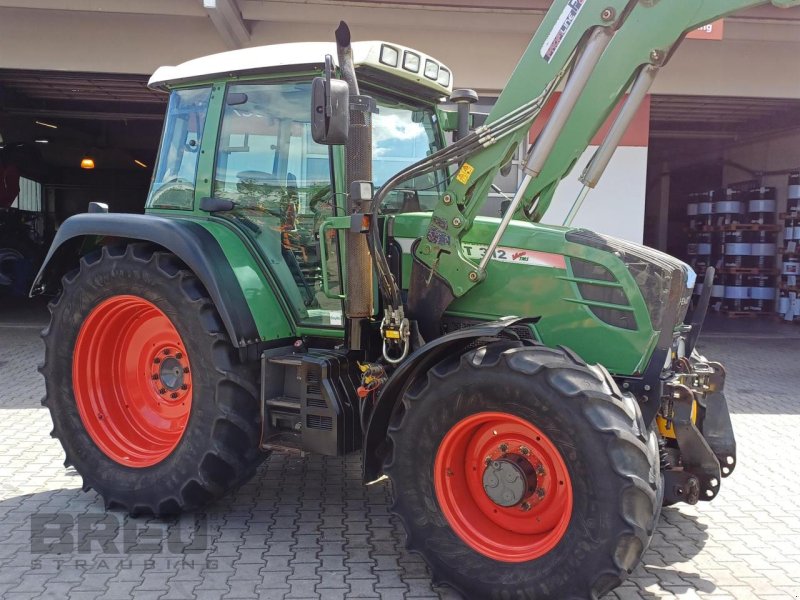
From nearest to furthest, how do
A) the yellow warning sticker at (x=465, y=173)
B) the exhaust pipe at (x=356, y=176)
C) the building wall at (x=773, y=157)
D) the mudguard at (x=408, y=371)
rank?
the mudguard at (x=408, y=371), the exhaust pipe at (x=356, y=176), the yellow warning sticker at (x=465, y=173), the building wall at (x=773, y=157)

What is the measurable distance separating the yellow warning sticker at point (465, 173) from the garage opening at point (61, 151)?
26.8 feet

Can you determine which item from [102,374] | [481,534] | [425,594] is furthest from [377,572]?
[102,374]

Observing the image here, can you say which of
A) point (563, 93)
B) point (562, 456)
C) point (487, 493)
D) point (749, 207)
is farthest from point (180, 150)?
point (749, 207)

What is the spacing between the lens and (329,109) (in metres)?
3.03

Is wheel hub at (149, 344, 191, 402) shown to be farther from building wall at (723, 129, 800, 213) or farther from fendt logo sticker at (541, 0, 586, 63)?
building wall at (723, 129, 800, 213)

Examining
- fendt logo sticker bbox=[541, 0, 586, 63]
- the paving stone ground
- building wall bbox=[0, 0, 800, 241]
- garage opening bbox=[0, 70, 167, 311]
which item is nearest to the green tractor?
fendt logo sticker bbox=[541, 0, 586, 63]

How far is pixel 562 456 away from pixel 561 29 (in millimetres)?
1886

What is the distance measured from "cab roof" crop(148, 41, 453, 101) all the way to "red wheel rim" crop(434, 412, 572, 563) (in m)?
1.89

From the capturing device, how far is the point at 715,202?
14.6m

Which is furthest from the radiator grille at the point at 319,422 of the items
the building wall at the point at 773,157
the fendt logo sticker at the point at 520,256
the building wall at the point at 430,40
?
the building wall at the point at 773,157

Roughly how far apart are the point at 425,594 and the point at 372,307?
1366mm

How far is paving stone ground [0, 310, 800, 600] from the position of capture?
3303 millimetres

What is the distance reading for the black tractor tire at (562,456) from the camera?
9.10 ft

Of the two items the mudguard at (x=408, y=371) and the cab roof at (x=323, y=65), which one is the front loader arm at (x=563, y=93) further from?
the cab roof at (x=323, y=65)
